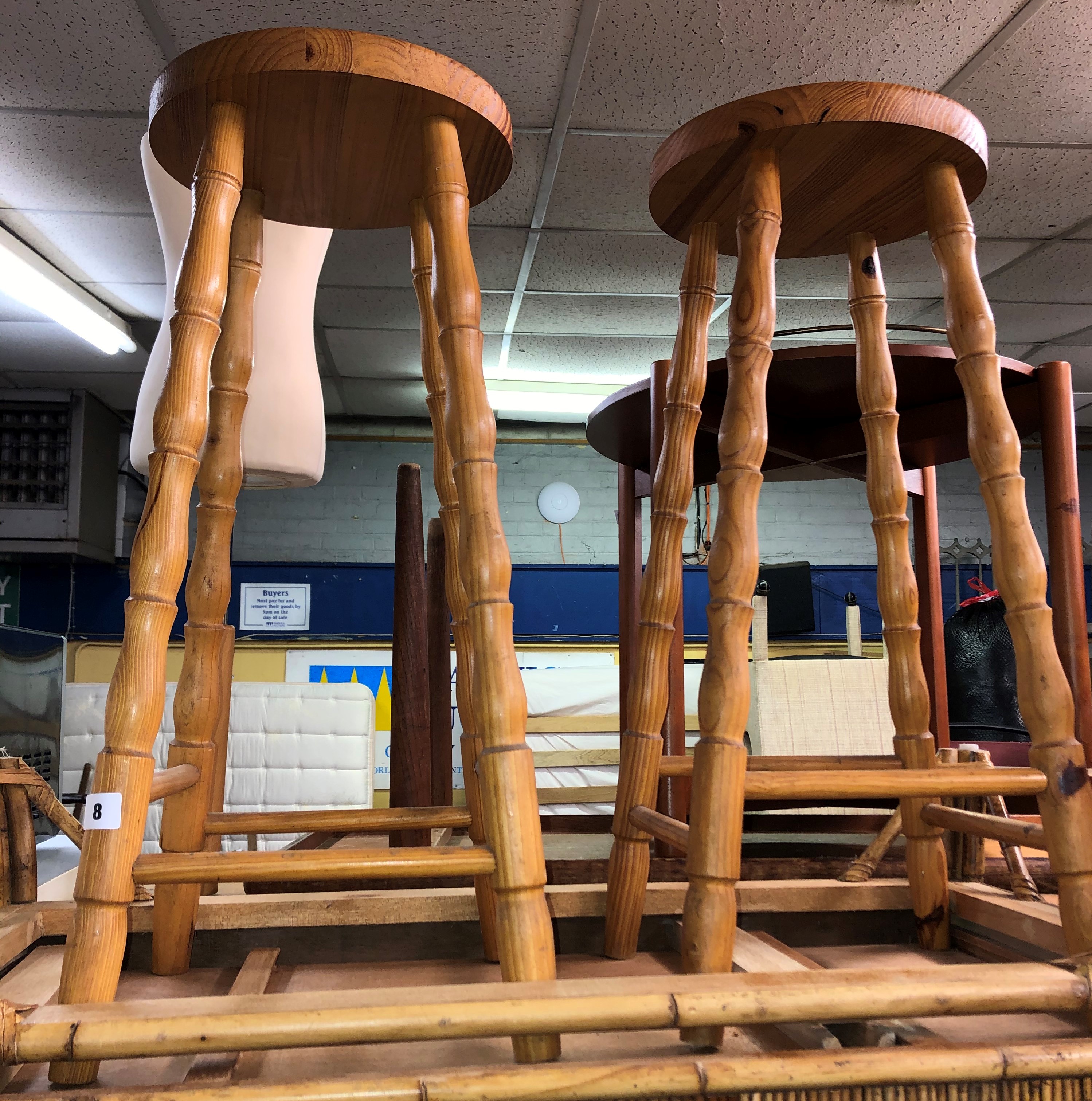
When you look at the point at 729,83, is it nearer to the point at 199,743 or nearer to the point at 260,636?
the point at 199,743

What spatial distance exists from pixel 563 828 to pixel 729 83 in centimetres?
261

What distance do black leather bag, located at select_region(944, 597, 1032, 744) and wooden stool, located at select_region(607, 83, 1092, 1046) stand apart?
2.85 m

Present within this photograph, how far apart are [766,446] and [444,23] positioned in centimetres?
253

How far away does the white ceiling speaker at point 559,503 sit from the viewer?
740cm

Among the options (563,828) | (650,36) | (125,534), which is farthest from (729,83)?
(125,534)

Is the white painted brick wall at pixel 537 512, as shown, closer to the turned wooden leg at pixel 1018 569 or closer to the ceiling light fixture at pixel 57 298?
the ceiling light fixture at pixel 57 298

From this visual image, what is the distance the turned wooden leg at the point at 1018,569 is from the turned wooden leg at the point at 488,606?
1.33ft

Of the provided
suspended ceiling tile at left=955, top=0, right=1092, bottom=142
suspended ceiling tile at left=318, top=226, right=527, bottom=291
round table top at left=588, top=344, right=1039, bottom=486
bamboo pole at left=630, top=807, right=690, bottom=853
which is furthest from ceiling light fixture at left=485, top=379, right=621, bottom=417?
bamboo pole at left=630, top=807, right=690, bottom=853

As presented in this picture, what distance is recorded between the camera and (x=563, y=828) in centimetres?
158

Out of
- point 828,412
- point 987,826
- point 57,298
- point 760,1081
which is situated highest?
point 57,298

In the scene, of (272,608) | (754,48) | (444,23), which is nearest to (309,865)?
(444,23)

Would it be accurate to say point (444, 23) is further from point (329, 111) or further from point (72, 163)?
point (329, 111)

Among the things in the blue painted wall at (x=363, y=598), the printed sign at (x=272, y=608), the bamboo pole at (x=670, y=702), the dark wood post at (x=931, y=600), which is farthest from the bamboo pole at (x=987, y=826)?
the printed sign at (x=272, y=608)

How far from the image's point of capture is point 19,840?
0.95 meters
